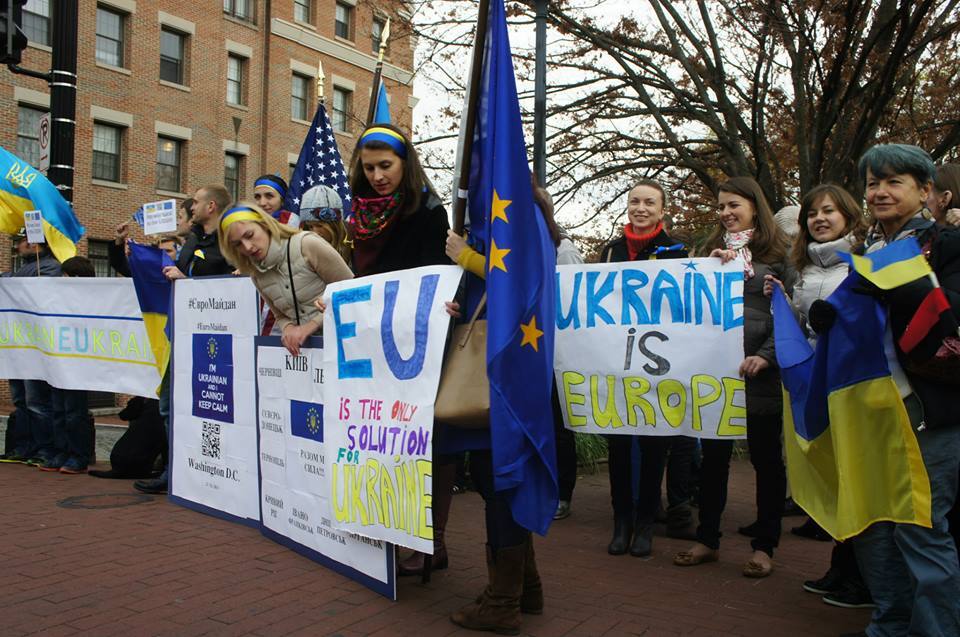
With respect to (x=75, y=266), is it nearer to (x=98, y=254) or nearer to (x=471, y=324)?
(x=471, y=324)

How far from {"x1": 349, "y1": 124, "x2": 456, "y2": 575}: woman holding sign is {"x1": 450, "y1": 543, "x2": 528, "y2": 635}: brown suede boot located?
57cm

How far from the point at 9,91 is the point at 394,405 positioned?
73.4 feet

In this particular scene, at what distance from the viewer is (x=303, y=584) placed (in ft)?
14.5

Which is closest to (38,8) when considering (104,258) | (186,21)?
(186,21)

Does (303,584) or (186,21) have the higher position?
(186,21)

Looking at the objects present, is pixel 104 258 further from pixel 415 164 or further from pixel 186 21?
pixel 415 164

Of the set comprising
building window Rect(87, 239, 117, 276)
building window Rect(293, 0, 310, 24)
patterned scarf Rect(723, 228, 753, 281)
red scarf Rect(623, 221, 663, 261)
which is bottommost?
patterned scarf Rect(723, 228, 753, 281)

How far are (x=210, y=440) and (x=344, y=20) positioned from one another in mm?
29943

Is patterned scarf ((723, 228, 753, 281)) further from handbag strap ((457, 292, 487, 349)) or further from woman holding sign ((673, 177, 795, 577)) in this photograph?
handbag strap ((457, 292, 487, 349))

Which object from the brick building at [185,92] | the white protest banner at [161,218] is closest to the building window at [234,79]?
the brick building at [185,92]

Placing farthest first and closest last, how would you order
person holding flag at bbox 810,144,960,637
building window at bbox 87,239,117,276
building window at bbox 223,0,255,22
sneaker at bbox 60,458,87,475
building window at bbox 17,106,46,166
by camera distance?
building window at bbox 223,0,255,22
building window at bbox 87,239,117,276
building window at bbox 17,106,46,166
sneaker at bbox 60,458,87,475
person holding flag at bbox 810,144,960,637

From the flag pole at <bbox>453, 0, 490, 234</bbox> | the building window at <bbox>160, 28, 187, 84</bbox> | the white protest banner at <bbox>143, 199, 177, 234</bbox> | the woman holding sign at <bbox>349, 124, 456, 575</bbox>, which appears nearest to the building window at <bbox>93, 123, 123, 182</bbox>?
the building window at <bbox>160, 28, 187, 84</bbox>

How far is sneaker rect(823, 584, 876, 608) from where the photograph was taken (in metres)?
4.27

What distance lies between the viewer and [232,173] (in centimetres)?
2933
